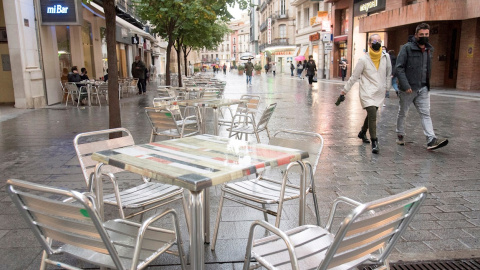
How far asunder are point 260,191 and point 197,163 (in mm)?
785

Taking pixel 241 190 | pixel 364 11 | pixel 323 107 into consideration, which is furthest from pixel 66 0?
pixel 364 11

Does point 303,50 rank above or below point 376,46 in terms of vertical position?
above

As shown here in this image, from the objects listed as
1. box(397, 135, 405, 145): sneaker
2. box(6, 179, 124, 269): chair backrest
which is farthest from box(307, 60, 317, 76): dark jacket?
box(6, 179, 124, 269): chair backrest

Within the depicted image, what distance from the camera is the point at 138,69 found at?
17.6m

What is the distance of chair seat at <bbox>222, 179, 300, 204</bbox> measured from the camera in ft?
9.12

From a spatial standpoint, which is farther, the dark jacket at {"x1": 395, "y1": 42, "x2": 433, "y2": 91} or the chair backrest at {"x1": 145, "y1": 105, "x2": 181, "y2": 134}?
the dark jacket at {"x1": 395, "y1": 42, "x2": 433, "y2": 91}

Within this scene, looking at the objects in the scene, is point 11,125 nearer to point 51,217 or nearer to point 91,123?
point 91,123

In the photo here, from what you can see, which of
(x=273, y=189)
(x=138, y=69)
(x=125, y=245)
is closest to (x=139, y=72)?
(x=138, y=69)

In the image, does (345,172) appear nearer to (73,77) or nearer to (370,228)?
(370,228)

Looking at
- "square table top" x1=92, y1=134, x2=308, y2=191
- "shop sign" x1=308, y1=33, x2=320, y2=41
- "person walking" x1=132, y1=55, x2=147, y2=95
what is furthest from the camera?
"shop sign" x1=308, y1=33, x2=320, y2=41

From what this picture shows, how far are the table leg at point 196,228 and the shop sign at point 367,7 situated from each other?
78.8 ft

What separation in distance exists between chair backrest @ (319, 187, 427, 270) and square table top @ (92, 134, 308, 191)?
685 mm

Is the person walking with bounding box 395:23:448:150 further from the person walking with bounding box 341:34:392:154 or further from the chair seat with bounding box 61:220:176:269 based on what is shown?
the chair seat with bounding box 61:220:176:269

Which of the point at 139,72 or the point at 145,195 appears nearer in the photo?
the point at 145,195
